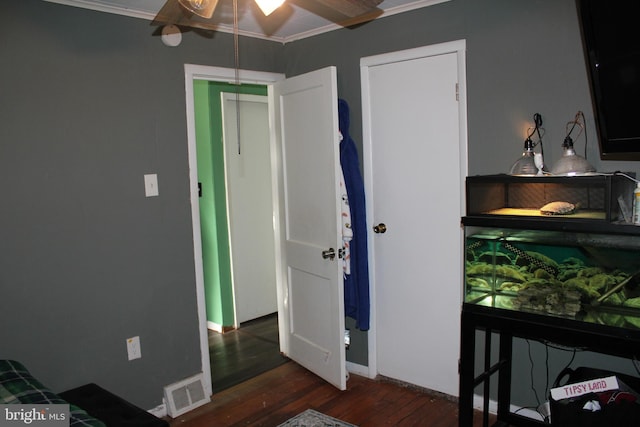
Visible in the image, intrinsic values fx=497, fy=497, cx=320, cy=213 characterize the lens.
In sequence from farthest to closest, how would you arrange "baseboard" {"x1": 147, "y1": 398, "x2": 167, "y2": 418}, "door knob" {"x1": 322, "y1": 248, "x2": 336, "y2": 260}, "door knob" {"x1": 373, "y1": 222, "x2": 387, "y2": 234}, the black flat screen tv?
"door knob" {"x1": 373, "y1": 222, "x2": 387, "y2": 234} < "door knob" {"x1": 322, "y1": 248, "x2": 336, "y2": 260} < "baseboard" {"x1": 147, "y1": 398, "x2": 167, "y2": 418} < the black flat screen tv

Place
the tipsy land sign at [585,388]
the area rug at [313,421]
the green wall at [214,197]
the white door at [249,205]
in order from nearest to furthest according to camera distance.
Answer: the tipsy land sign at [585,388], the area rug at [313,421], the green wall at [214,197], the white door at [249,205]

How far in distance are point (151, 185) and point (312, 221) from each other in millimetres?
1023

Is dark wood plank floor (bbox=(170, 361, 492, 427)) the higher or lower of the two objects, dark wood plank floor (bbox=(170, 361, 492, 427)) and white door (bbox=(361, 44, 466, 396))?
the lower

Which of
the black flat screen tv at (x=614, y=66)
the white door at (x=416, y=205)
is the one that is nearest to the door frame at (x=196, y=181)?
the white door at (x=416, y=205)

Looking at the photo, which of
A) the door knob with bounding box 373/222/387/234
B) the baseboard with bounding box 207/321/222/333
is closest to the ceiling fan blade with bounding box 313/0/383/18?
the door knob with bounding box 373/222/387/234

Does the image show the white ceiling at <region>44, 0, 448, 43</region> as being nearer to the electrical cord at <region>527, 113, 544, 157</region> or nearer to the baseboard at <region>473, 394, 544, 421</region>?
the electrical cord at <region>527, 113, 544, 157</region>

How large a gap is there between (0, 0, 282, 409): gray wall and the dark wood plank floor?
32 centimetres

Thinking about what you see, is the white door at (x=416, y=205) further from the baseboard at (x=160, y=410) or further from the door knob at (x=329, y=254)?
the baseboard at (x=160, y=410)

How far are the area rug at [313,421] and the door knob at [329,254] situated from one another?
0.91 m

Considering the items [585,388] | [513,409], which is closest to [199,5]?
[585,388]

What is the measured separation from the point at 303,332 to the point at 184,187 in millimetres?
1306

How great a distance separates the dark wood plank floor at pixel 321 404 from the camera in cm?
283

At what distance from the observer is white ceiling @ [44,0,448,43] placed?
8.60 ft

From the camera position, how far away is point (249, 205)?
4516 millimetres
